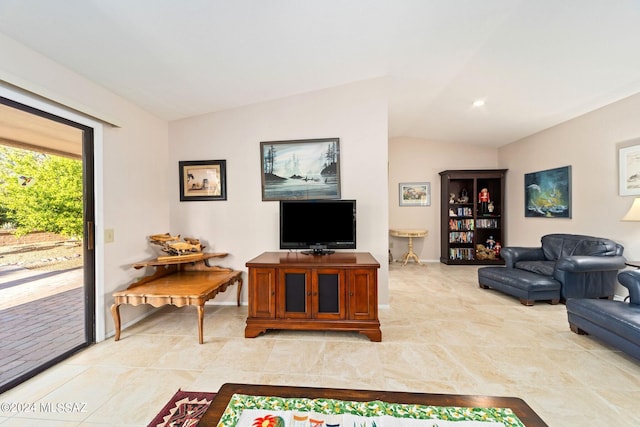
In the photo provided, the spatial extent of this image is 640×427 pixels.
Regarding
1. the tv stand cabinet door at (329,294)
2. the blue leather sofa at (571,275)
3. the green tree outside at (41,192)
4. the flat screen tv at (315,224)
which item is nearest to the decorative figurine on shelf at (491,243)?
the blue leather sofa at (571,275)

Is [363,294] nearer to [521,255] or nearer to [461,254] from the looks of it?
[521,255]

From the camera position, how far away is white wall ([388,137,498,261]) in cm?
581

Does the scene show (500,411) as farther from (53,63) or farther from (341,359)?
(53,63)

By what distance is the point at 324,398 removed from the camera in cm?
110

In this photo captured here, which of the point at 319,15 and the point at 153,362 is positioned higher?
the point at 319,15

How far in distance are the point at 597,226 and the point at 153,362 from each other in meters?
5.59

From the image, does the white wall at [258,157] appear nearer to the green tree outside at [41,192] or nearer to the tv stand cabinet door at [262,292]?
the tv stand cabinet door at [262,292]

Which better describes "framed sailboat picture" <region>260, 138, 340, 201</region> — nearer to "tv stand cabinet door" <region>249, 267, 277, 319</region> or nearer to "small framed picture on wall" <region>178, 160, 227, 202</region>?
"small framed picture on wall" <region>178, 160, 227, 202</region>

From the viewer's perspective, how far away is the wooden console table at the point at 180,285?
2.33 meters

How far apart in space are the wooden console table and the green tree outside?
0.72 metres

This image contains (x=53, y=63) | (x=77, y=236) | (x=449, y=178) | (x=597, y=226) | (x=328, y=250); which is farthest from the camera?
(x=449, y=178)

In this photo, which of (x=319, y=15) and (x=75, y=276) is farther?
(x=75, y=276)

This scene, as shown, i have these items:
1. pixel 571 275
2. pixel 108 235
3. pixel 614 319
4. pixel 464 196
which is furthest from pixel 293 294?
pixel 464 196

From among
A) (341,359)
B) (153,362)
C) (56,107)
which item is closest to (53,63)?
(56,107)
